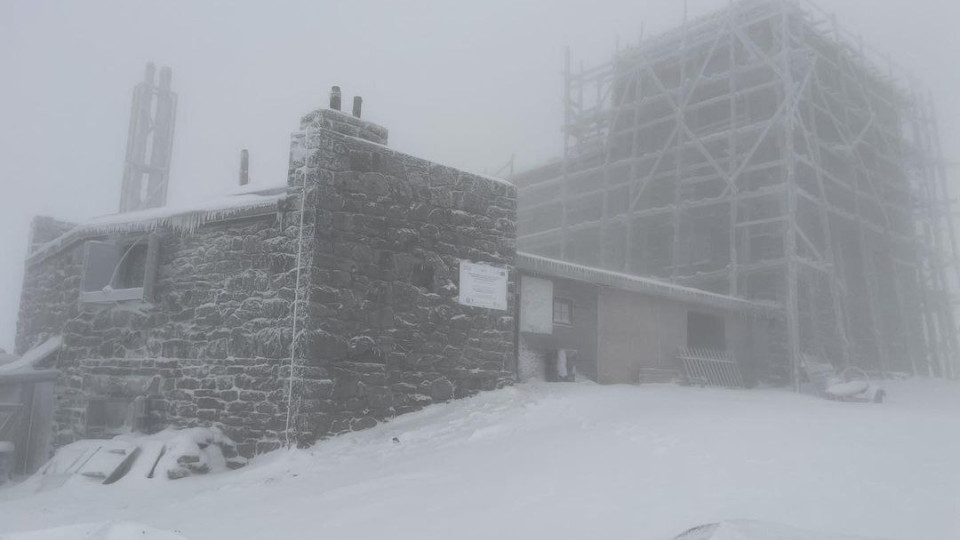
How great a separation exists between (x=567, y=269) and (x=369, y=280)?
4853 mm

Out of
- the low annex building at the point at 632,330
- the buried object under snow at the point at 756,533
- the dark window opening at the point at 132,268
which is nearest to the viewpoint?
the buried object under snow at the point at 756,533

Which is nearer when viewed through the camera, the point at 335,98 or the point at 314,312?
the point at 314,312

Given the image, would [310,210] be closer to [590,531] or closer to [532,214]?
[590,531]

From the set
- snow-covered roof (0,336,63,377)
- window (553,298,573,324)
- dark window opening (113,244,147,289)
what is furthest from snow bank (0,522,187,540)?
window (553,298,573,324)

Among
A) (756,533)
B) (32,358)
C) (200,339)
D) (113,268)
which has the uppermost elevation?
(113,268)

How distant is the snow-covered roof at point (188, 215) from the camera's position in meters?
9.45

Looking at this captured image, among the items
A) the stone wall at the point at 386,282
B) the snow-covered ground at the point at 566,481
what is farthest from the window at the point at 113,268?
the stone wall at the point at 386,282

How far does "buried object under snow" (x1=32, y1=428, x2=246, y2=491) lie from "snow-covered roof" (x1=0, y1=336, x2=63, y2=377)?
94.1 inches

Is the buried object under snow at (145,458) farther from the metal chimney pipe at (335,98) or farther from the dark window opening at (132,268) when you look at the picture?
the metal chimney pipe at (335,98)

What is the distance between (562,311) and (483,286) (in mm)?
3495

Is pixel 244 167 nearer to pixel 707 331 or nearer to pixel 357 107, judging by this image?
pixel 357 107

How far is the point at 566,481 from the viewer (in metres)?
6.27

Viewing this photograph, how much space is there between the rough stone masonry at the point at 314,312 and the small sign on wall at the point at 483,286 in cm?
11

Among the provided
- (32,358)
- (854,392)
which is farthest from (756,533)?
(854,392)
